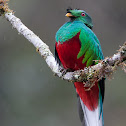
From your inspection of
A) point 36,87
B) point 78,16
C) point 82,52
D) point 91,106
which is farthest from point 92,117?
point 36,87

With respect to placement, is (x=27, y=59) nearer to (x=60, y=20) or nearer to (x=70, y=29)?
(x=60, y=20)

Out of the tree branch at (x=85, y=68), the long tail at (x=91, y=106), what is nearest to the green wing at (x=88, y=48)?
the tree branch at (x=85, y=68)

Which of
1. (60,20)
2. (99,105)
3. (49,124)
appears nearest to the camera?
(99,105)

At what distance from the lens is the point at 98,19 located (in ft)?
27.9

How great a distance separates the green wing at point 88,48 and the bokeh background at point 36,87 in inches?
133

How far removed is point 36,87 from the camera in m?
7.83

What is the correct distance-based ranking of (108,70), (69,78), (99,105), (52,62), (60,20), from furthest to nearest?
(60,20)
(99,105)
(52,62)
(69,78)
(108,70)

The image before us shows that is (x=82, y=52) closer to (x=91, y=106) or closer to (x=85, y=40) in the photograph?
(x=85, y=40)

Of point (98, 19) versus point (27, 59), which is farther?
point (98, 19)


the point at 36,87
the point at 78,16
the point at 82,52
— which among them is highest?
the point at 36,87

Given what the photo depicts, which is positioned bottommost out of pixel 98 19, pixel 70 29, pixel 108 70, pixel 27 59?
pixel 108 70

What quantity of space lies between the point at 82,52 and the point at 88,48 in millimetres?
95

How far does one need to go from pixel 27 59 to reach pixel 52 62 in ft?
12.2

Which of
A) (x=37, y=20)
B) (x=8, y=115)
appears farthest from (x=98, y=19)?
(x=8, y=115)
